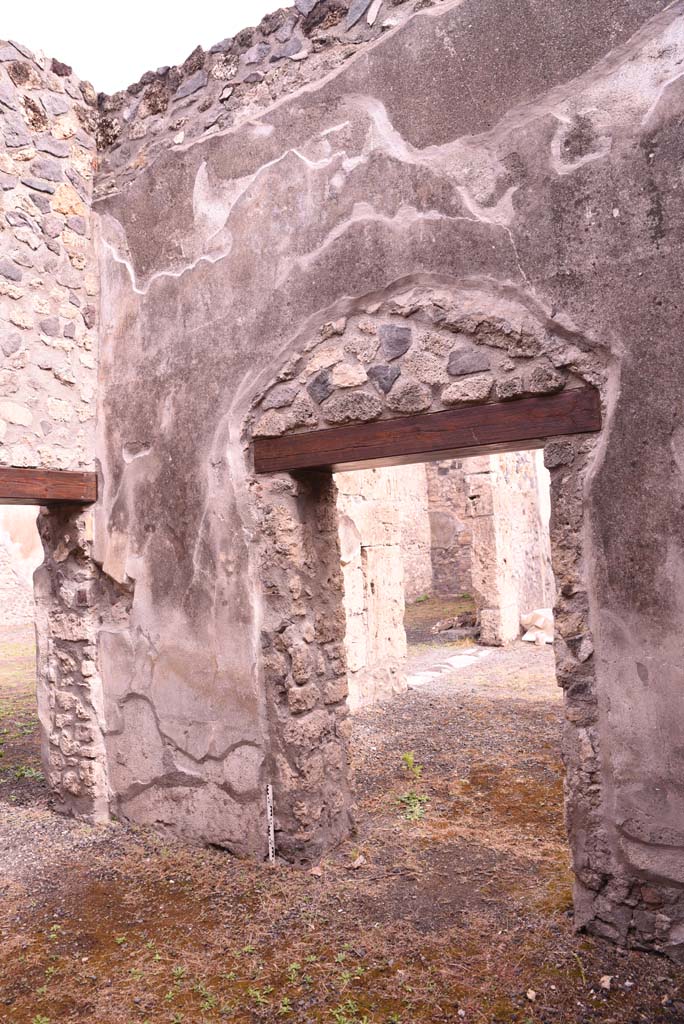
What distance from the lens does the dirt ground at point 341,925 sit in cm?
241

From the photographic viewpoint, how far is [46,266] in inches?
153

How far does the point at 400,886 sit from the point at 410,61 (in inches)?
136

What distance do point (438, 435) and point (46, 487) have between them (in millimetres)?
2027

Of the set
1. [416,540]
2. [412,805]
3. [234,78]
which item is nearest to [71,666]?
[412,805]

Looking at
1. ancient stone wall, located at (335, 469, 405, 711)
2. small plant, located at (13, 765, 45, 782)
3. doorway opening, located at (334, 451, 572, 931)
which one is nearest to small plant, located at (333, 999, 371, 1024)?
doorway opening, located at (334, 451, 572, 931)

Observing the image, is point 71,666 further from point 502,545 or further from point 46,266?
point 502,545

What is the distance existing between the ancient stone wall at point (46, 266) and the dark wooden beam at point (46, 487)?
60 millimetres

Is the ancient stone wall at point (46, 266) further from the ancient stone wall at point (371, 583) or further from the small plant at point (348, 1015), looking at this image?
the small plant at point (348, 1015)

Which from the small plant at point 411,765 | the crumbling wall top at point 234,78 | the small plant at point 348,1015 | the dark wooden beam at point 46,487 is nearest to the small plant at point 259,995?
the small plant at point 348,1015

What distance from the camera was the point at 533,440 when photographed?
9.31 ft

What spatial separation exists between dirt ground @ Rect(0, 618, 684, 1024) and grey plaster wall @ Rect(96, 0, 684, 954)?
22 centimetres

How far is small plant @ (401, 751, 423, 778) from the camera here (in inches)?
182

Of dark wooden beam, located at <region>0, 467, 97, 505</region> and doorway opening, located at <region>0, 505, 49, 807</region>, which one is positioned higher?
dark wooden beam, located at <region>0, 467, 97, 505</region>

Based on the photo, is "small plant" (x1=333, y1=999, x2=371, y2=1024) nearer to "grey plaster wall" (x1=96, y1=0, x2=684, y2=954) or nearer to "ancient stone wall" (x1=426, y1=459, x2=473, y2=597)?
A: "grey plaster wall" (x1=96, y1=0, x2=684, y2=954)
